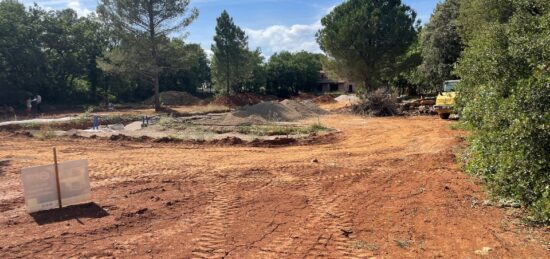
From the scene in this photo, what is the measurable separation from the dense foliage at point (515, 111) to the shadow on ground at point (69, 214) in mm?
6037

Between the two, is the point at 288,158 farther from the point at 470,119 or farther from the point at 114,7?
the point at 114,7

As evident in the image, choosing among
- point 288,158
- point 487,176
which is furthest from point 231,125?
point 487,176

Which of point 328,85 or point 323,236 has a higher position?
point 328,85

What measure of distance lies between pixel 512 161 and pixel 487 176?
896mm

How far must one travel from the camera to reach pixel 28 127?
21.9 m

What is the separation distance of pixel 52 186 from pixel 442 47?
28.9 meters

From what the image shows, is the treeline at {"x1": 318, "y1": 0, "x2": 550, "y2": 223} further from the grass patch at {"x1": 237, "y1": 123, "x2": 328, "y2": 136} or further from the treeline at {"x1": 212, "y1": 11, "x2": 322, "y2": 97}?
the treeline at {"x1": 212, "y1": 11, "x2": 322, "y2": 97}

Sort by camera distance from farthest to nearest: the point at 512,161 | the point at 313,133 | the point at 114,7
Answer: the point at 114,7, the point at 313,133, the point at 512,161

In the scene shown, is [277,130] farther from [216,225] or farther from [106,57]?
[106,57]

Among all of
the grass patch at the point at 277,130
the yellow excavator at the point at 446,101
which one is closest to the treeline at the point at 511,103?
the yellow excavator at the point at 446,101

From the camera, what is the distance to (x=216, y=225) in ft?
21.0

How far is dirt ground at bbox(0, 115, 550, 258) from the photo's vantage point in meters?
5.45

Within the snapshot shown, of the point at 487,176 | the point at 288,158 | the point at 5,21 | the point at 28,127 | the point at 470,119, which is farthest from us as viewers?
the point at 5,21

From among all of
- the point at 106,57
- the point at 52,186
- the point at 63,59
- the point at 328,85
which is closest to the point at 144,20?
the point at 106,57
